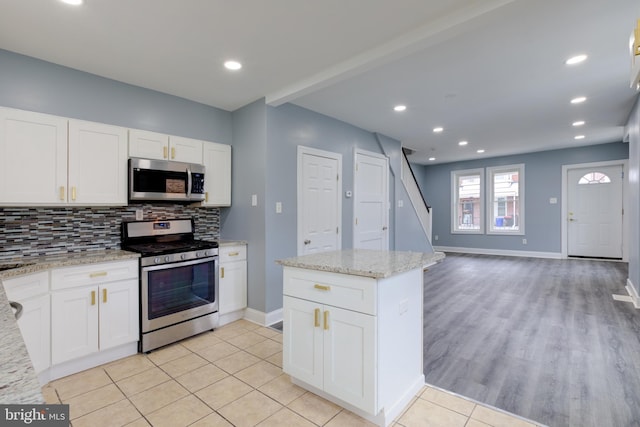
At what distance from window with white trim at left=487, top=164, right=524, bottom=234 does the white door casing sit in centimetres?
89

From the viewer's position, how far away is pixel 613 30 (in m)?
2.40

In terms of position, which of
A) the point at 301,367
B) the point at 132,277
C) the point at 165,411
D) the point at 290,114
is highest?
the point at 290,114

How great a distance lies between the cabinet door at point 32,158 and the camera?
92.8 inches

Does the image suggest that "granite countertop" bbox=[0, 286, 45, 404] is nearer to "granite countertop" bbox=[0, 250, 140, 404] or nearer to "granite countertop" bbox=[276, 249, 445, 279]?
"granite countertop" bbox=[0, 250, 140, 404]

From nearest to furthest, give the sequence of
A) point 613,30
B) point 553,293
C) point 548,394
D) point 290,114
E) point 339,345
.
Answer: point 339,345 → point 548,394 → point 613,30 → point 290,114 → point 553,293

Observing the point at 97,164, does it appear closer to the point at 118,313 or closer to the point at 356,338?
the point at 118,313

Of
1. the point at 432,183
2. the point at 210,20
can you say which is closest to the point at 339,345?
the point at 210,20

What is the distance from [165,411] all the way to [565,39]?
3.93 m

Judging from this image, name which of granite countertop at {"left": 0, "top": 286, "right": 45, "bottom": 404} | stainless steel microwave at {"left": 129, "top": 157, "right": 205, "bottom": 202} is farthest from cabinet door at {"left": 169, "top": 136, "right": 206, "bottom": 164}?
granite countertop at {"left": 0, "top": 286, "right": 45, "bottom": 404}

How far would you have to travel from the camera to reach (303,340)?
83.1 inches

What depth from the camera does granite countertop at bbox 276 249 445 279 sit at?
5.94 ft

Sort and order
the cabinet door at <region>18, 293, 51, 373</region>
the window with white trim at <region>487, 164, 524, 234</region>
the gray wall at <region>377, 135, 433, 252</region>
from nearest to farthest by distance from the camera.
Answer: the cabinet door at <region>18, 293, 51, 373</region>
the gray wall at <region>377, 135, 433, 252</region>
the window with white trim at <region>487, 164, 524, 234</region>

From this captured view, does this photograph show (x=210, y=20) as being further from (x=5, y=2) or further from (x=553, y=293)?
(x=553, y=293)

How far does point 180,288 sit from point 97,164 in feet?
4.36
